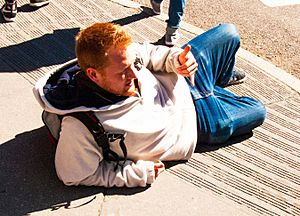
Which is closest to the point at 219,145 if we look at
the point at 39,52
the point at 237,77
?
the point at 237,77

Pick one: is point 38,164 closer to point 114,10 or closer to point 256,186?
point 256,186

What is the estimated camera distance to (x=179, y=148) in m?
3.25

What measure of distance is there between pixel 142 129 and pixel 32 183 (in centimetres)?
75

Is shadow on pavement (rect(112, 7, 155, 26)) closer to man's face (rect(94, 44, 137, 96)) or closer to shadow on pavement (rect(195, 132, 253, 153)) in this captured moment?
shadow on pavement (rect(195, 132, 253, 153))

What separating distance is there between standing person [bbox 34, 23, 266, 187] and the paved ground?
11cm

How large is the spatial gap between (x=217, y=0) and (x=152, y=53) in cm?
289

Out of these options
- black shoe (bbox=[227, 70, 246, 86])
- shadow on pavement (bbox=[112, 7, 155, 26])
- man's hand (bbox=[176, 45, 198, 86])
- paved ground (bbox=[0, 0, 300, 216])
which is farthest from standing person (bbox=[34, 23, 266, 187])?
shadow on pavement (bbox=[112, 7, 155, 26])

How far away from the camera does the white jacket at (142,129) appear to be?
2816 millimetres

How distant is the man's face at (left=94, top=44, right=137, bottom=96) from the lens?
2715 millimetres

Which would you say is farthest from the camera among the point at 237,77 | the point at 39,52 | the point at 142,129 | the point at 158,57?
the point at 39,52

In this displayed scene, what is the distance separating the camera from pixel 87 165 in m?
2.84

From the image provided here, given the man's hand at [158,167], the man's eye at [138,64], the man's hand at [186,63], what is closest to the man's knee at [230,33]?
the man's hand at [186,63]

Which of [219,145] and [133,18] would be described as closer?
[219,145]

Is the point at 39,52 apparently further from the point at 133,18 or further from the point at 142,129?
the point at 142,129
